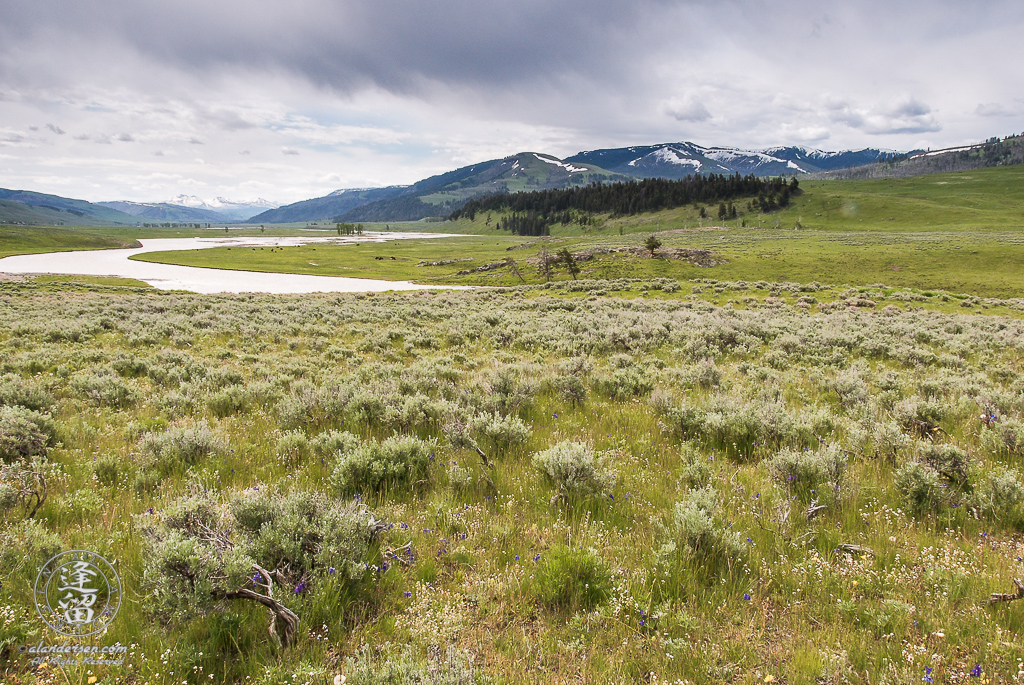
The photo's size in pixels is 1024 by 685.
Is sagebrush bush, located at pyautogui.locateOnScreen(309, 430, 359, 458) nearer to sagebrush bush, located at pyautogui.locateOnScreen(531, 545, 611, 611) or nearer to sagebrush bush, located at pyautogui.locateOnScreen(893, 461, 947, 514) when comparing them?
sagebrush bush, located at pyautogui.locateOnScreen(531, 545, 611, 611)

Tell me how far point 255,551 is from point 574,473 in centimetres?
309

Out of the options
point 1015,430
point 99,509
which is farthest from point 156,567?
point 1015,430

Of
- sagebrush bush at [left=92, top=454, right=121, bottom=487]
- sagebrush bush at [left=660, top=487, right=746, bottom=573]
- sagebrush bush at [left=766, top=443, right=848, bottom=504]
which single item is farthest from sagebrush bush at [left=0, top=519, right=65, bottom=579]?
sagebrush bush at [left=766, top=443, right=848, bottom=504]

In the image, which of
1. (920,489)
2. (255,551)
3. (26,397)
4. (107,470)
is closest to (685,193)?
(920,489)

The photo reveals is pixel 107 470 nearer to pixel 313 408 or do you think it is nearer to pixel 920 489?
pixel 313 408

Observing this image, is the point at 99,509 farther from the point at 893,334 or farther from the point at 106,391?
the point at 893,334

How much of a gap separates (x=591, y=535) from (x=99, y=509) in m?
4.83

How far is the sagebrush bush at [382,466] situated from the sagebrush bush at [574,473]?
1.49 m

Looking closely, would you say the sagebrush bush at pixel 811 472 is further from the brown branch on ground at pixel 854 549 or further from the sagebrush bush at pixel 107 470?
the sagebrush bush at pixel 107 470

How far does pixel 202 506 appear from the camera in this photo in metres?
3.71

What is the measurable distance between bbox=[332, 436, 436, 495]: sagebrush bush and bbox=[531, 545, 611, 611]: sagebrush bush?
84.3 inches

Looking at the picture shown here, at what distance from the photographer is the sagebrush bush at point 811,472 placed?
482 centimetres

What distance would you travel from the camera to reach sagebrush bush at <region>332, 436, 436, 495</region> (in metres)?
4.87

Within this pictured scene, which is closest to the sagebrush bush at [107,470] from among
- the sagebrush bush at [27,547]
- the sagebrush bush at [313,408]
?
the sagebrush bush at [27,547]
